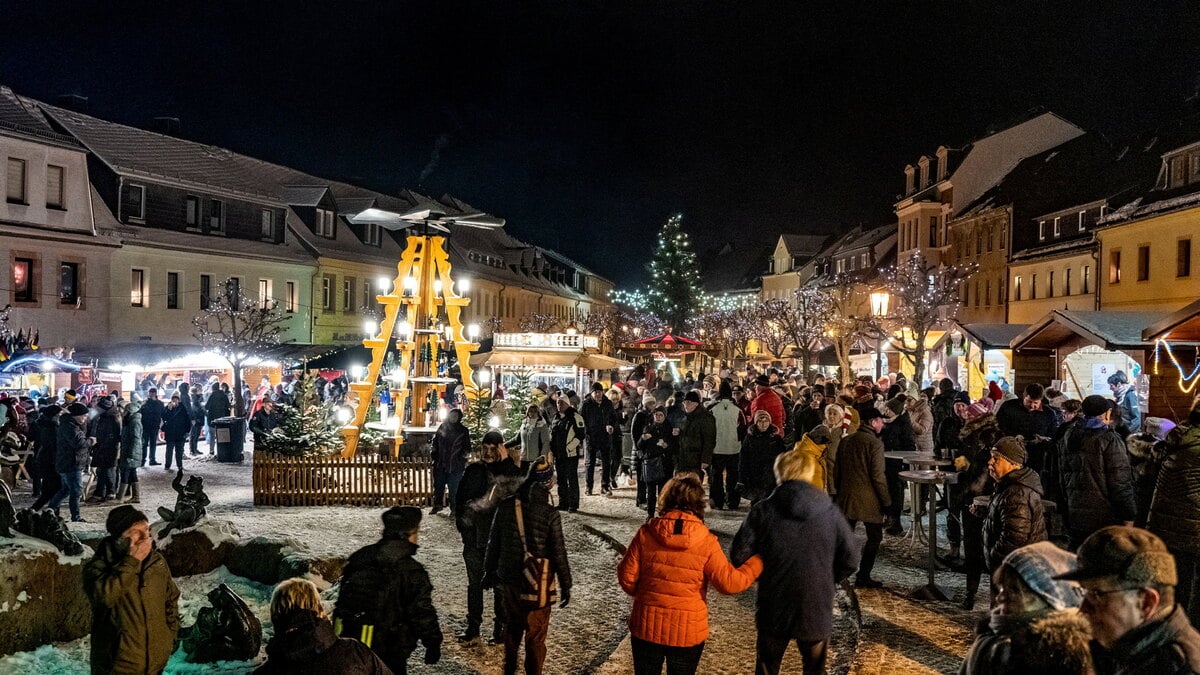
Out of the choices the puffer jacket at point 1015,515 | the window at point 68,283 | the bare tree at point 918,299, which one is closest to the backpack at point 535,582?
the puffer jacket at point 1015,515

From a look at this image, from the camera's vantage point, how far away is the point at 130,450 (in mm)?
15602

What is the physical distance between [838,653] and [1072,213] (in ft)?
108

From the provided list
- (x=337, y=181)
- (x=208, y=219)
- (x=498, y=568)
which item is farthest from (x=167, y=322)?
(x=498, y=568)

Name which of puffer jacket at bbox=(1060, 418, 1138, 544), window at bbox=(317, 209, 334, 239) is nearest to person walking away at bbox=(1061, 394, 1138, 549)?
puffer jacket at bbox=(1060, 418, 1138, 544)

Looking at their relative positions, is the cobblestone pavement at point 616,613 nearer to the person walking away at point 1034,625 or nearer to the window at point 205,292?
the person walking away at point 1034,625

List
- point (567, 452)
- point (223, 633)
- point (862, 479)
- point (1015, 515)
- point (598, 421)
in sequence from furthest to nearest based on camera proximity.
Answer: point (598, 421)
point (567, 452)
point (862, 479)
point (223, 633)
point (1015, 515)

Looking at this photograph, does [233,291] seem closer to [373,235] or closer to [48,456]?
[373,235]

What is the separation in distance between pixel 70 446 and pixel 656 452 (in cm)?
835

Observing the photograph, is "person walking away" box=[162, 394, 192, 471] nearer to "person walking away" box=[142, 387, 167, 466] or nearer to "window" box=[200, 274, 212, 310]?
"person walking away" box=[142, 387, 167, 466]

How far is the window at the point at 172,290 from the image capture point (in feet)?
112

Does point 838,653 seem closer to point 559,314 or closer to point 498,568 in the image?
point 498,568

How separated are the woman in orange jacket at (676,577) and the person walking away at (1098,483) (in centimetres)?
422

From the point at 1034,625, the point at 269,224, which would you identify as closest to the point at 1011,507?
the point at 1034,625

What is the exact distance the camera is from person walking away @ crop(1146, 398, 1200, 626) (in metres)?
6.59
